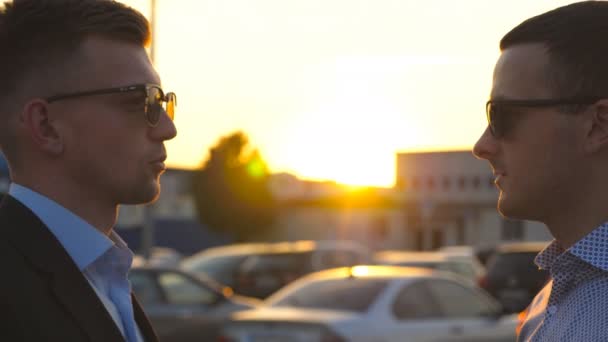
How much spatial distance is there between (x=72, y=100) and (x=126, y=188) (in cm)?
26

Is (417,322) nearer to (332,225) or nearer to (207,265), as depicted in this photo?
(207,265)

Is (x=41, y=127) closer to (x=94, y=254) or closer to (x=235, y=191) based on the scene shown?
(x=94, y=254)

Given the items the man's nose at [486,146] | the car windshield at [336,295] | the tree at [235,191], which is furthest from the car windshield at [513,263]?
the tree at [235,191]

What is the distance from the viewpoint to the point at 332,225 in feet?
211

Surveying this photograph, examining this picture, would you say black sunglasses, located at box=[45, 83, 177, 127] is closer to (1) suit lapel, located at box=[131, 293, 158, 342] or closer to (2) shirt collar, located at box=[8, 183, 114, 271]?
(2) shirt collar, located at box=[8, 183, 114, 271]

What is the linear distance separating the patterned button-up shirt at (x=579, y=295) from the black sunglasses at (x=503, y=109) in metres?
0.34

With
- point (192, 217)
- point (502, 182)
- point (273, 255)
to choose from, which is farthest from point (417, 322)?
point (192, 217)

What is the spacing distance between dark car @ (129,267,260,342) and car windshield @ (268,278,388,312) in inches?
119

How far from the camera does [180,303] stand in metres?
14.6

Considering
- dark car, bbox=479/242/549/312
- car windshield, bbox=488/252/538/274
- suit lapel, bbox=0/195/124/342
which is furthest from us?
car windshield, bbox=488/252/538/274

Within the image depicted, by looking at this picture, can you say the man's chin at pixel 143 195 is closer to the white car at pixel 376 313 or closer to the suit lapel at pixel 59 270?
the suit lapel at pixel 59 270

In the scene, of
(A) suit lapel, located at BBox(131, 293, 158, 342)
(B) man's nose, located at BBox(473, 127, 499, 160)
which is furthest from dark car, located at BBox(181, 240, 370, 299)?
(B) man's nose, located at BBox(473, 127, 499, 160)

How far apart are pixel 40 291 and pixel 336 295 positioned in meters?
8.70

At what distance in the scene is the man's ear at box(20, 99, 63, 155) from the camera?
2777 mm
